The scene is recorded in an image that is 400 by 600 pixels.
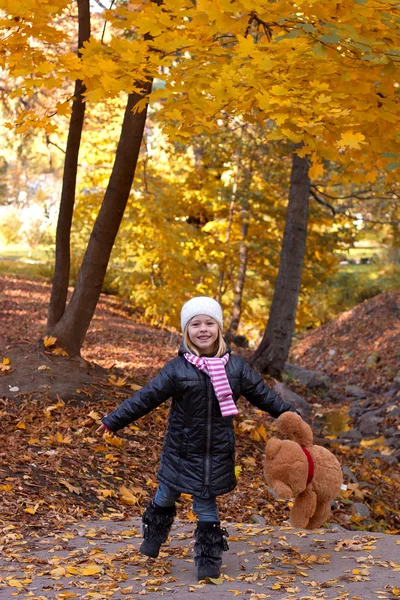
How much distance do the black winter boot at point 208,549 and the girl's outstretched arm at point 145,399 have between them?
27.2 inches

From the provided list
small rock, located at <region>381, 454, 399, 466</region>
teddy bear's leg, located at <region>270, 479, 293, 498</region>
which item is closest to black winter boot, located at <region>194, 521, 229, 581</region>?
teddy bear's leg, located at <region>270, 479, 293, 498</region>

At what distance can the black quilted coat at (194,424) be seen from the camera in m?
4.29

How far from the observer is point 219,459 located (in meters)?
4.30

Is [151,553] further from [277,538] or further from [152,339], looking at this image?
[152,339]

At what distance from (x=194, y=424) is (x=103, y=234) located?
446 cm

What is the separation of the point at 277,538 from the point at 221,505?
4.71 ft

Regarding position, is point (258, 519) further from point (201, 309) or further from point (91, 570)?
point (201, 309)

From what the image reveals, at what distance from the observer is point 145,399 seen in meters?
4.37

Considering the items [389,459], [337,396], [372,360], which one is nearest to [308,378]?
[337,396]

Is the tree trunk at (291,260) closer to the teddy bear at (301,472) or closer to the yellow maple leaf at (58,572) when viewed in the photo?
the teddy bear at (301,472)

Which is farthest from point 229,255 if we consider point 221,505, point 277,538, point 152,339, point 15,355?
point 277,538

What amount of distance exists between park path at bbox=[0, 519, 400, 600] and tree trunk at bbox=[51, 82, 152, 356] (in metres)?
3.37

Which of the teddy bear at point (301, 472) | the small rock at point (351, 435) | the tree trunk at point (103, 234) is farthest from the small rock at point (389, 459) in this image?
the teddy bear at point (301, 472)

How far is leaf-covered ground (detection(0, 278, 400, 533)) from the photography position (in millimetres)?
5848
